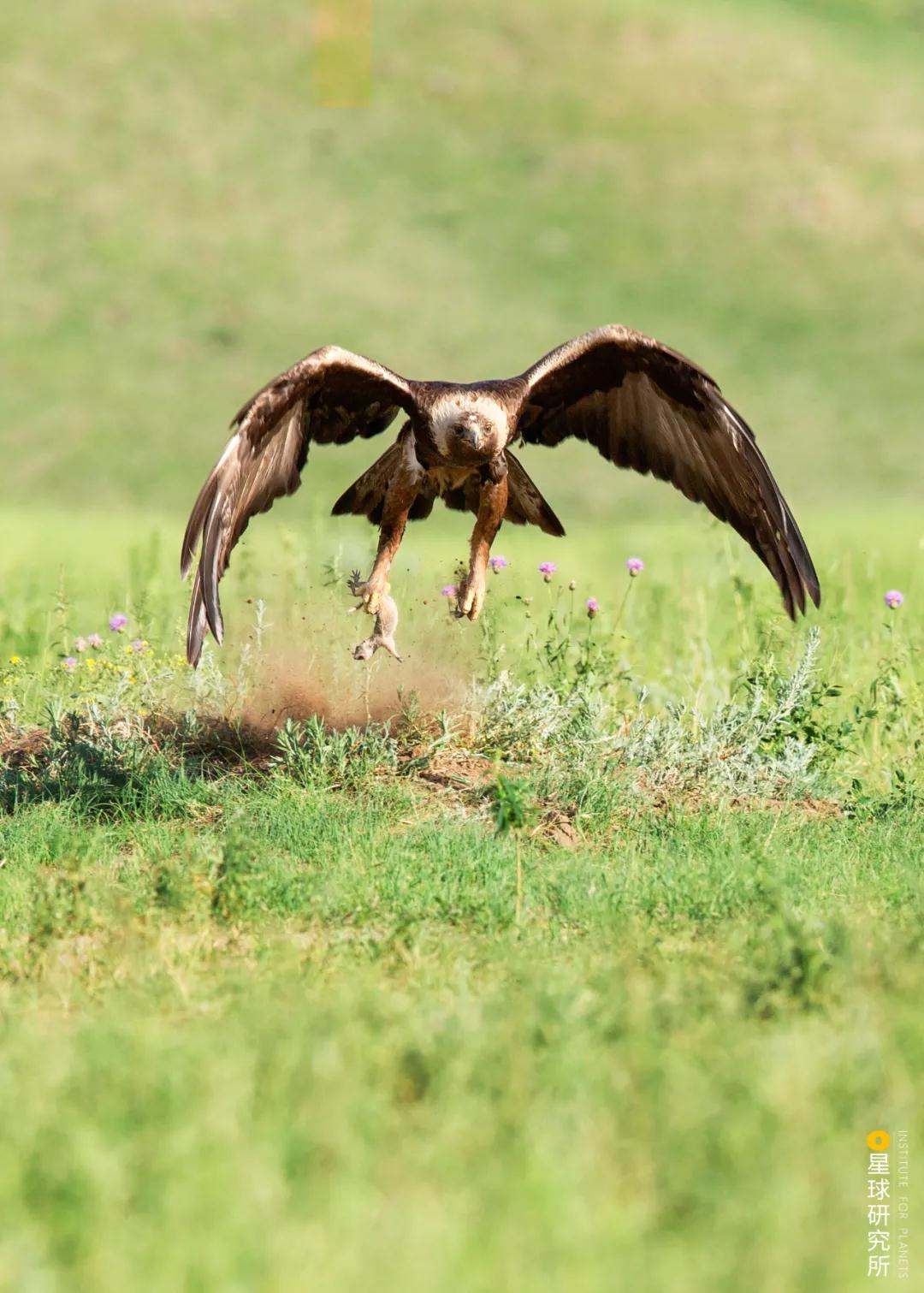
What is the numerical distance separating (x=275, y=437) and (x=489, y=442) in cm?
99

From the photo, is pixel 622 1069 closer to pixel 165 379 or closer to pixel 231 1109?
pixel 231 1109

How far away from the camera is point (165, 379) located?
36.0 meters

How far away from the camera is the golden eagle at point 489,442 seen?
716 cm

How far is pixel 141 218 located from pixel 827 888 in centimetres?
3670

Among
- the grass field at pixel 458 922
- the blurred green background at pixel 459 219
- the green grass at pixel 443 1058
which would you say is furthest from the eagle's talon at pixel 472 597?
the blurred green background at pixel 459 219

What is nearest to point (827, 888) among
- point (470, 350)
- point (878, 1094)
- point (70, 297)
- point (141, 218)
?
point (878, 1094)

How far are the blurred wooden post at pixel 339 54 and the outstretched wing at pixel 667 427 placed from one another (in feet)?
114

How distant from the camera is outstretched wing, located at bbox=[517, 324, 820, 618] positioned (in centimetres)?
754

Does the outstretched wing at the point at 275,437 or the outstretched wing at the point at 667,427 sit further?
the outstretched wing at the point at 667,427

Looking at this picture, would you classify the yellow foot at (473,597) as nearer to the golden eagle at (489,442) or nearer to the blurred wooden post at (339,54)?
the golden eagle at (489,442)

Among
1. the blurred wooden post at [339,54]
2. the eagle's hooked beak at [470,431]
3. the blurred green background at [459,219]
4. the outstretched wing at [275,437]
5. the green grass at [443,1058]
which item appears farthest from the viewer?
the blurred wooden post at [339,54]

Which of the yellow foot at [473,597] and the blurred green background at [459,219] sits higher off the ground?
the blurred green background at [459,219]

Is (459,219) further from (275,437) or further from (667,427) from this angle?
(275,437)

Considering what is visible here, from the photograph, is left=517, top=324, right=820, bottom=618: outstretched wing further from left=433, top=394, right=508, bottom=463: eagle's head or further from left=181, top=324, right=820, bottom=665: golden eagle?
left=433, top=394, right=508, bottom=463: eagle's head
